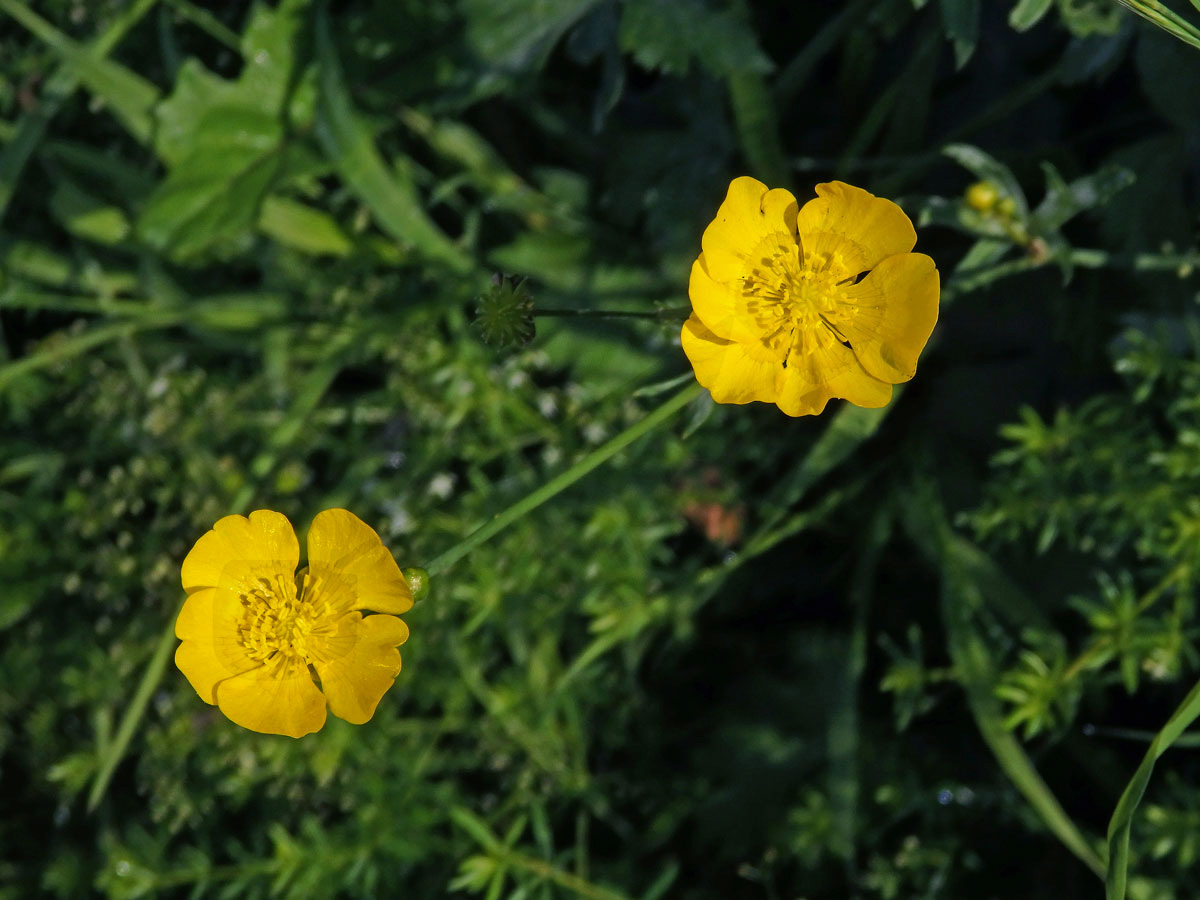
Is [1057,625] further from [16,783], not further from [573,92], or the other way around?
[16,783]

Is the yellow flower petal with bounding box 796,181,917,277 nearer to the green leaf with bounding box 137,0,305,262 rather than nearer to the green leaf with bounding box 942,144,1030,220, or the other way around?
the green leaf with bounding box 942,144,1030,220

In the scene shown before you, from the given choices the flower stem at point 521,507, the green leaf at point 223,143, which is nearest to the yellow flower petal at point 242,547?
the flower stem at point 521,507

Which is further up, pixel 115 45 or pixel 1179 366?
pixel 115 45

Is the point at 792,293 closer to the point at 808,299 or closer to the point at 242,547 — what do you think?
the point at 808,299

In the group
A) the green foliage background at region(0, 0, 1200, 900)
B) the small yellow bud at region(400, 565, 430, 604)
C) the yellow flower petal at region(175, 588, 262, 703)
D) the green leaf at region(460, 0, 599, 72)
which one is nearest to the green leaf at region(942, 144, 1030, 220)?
the green foliage background at region(0, 0, 1200, 900)

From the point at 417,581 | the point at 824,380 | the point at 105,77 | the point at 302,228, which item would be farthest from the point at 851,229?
the point at 105,77

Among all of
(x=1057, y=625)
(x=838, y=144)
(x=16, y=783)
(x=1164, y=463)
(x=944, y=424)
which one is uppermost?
(x=838, y=144)

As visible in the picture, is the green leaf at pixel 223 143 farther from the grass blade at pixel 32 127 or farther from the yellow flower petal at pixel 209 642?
the yellow flower petal at pixel 209 642

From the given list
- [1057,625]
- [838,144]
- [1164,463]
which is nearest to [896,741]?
[1057,625]
